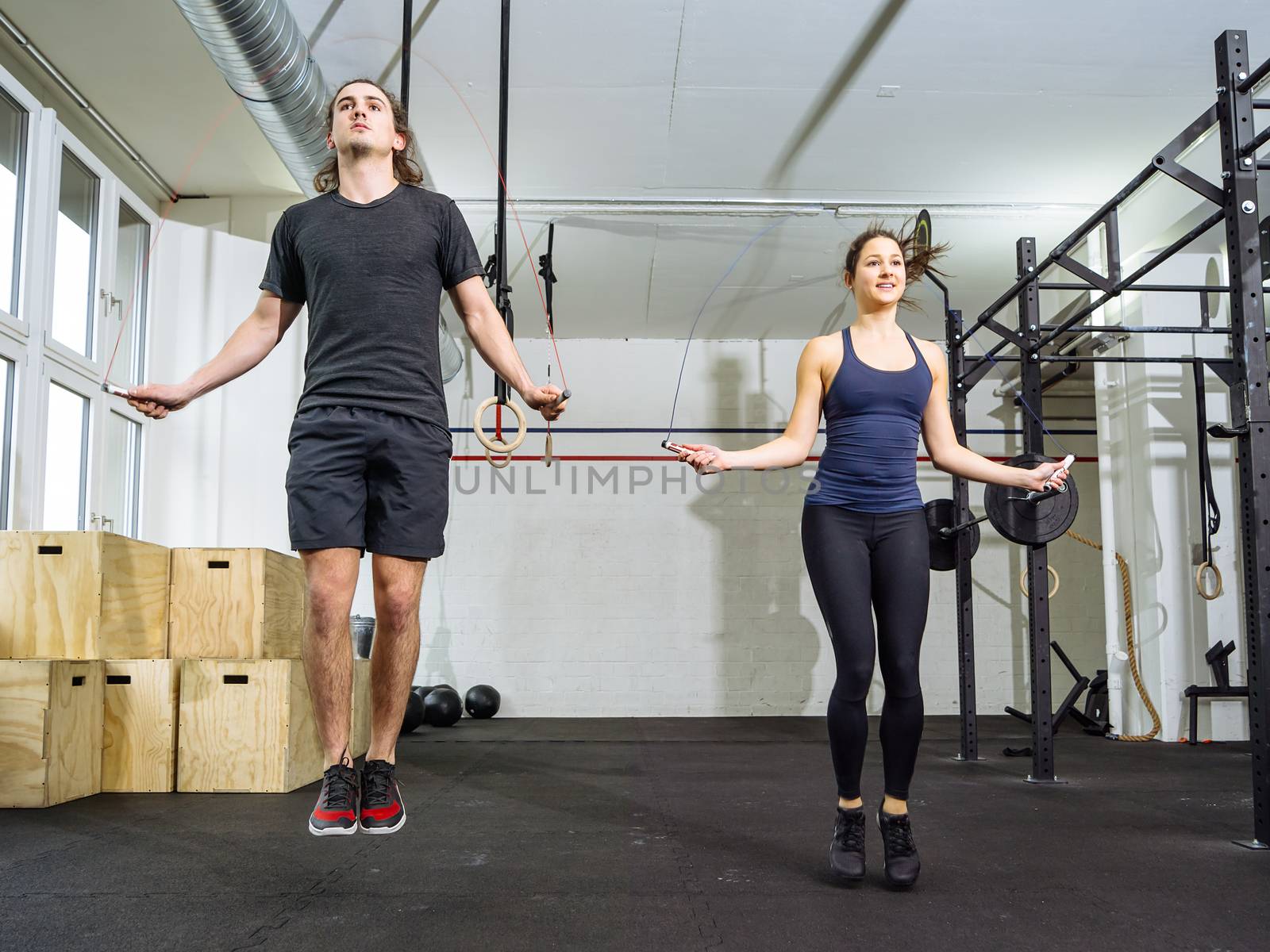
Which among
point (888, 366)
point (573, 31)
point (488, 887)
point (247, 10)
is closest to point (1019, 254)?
point (573, 31)

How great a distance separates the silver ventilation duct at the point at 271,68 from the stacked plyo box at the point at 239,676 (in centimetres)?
123

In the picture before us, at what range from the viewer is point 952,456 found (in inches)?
98.3

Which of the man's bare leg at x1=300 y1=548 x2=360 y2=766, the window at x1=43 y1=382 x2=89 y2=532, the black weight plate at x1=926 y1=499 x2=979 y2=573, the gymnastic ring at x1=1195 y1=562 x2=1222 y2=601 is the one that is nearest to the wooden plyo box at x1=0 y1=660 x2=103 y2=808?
the window at x1=43 y1=382 x2=89 y2=532

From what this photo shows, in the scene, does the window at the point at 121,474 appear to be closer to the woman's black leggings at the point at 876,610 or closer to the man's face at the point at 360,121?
the man's face at the point at 360,121

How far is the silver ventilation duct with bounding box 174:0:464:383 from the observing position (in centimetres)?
334

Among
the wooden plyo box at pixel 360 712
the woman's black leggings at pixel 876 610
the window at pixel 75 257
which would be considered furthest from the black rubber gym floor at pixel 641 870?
the window at pixel 75 257

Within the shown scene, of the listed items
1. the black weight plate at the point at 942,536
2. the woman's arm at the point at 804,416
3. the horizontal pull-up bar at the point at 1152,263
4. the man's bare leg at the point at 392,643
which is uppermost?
the horizontal pull-up bar at the point at 1152,263

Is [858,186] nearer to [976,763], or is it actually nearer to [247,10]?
[976,763]

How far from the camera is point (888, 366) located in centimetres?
241

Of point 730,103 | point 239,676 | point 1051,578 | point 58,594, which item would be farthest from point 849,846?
point 1051,578

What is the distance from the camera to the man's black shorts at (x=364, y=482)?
1.99 m

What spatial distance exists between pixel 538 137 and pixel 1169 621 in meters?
4.48

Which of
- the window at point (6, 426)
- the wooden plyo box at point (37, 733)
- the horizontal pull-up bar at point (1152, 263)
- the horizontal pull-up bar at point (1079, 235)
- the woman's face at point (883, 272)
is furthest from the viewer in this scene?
the window at point (6, 426)

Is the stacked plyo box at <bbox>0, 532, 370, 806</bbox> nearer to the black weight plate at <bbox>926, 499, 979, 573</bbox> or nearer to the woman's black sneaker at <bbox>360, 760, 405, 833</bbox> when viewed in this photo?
the woman's black sneaker at <bbox>360, 760, 405, 833</bbox>
